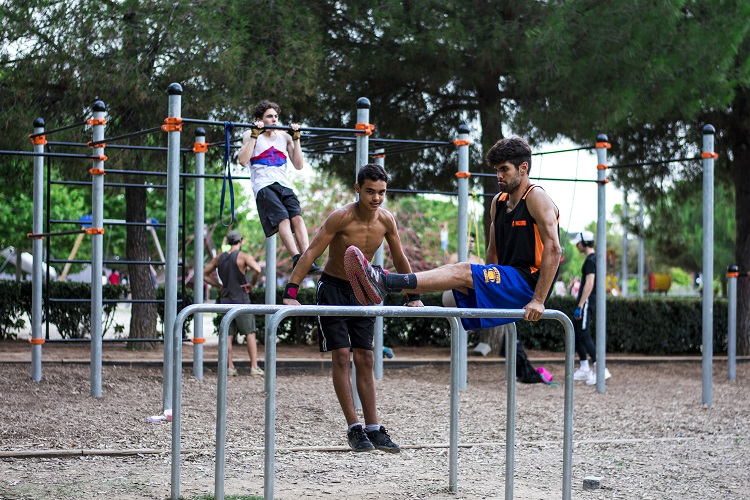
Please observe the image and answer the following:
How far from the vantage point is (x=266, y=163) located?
7.62 m

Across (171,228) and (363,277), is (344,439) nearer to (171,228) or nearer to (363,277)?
(171,228)

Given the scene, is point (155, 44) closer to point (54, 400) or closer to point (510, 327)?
point (54, 400)

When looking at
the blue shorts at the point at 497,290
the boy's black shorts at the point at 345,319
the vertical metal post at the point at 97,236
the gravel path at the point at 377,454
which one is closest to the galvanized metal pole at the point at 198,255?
the gravel path at the point at 377,454

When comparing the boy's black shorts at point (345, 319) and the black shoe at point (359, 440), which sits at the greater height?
the boy's black shorts at point (345, 319)

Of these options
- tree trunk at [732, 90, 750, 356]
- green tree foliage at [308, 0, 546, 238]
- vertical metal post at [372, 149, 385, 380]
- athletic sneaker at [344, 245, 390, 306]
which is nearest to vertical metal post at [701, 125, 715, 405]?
green tree foliage at [308, 0, 546, 238]

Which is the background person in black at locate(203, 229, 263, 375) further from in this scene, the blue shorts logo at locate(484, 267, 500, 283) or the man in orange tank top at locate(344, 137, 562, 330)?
the blue shorts logo at locate(484, 267, 500, 283)

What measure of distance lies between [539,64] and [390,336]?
4.66 meters

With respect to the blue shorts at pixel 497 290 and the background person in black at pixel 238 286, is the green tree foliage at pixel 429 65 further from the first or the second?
the blue shorts at pixel 497 290

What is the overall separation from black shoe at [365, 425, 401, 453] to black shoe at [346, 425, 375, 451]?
0.06m

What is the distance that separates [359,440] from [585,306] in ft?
20.2

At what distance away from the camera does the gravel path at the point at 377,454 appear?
18.3ft

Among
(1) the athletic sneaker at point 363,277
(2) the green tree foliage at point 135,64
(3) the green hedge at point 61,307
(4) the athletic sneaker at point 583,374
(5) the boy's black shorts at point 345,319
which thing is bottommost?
(4) the athletic sneaker at point 583,374

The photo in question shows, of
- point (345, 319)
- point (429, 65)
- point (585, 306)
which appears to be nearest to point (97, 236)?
point (345, 319)

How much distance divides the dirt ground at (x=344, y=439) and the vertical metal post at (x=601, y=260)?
0.34 metres
